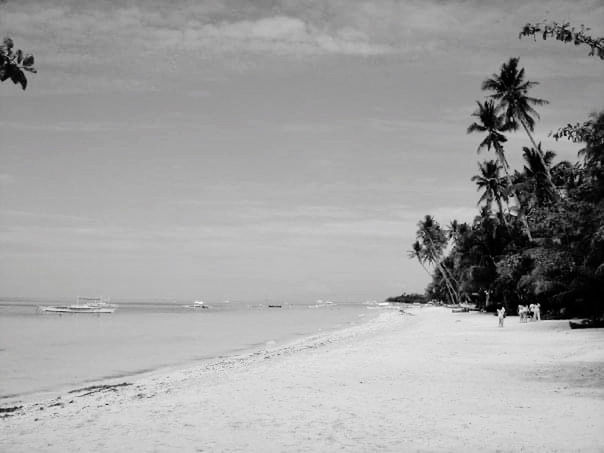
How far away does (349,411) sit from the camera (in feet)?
30.4

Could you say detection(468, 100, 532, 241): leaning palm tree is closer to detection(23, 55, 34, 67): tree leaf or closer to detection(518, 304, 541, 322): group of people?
detection(518, 304, 541, 322): group of people

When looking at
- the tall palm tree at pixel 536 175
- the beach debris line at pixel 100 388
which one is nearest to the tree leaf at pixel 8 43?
the beach debris line at pixel 100 388

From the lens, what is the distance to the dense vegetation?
16922 mm

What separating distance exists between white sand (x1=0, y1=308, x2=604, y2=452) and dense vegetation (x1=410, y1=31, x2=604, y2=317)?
4.18 metres

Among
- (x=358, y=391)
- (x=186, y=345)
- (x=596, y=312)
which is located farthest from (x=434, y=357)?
(x=186, y=345)

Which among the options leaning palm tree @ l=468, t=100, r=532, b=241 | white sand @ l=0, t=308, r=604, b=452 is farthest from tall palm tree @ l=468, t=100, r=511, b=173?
white sand @ l=0, t=308, r=604, b=452

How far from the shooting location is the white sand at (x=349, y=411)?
288 inches

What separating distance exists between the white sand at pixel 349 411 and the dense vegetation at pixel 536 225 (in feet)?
13.7

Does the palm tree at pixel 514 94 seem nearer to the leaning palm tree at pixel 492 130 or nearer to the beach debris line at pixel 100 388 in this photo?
the leaning palm tree at pixel 492 130

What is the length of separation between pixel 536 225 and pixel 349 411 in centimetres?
2480

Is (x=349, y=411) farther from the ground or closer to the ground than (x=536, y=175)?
closer to the ground

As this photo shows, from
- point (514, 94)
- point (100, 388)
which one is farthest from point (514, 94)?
point (100, 388)

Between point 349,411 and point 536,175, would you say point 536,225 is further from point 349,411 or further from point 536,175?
point 349,411

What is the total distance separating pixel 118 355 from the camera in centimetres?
2708
